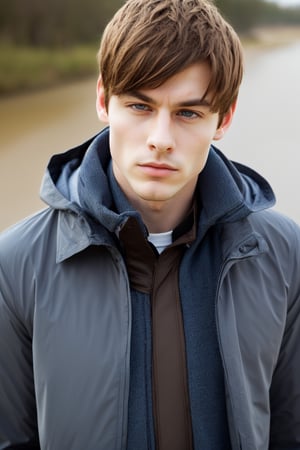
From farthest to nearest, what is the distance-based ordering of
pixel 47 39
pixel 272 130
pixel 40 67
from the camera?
Answer: pixel 47 39 → pixel 40 67 → pixel 272 130

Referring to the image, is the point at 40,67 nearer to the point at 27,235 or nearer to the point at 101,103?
the point at 101,103

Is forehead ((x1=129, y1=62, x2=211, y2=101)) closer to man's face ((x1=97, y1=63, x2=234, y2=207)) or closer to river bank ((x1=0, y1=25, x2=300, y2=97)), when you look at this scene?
man's face ((x1=97, y1=63, x2=234, y2=207))

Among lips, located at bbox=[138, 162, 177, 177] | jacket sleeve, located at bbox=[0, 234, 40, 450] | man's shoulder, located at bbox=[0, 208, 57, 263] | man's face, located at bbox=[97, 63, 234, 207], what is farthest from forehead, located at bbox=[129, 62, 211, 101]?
jacket sleeve, located at bbox=[0, 234, 40, 450]

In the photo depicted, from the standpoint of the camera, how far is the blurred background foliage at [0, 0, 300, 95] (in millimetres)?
13133

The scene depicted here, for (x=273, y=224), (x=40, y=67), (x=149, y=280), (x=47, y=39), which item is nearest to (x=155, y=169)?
(x=149, y=280)

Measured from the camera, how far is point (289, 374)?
2.06m

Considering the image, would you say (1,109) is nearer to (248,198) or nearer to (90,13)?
(90,13)

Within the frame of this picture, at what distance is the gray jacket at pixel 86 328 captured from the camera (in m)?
1.79

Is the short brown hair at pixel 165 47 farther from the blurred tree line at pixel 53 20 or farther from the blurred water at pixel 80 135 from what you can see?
the blurred tree line at pixel 53 20

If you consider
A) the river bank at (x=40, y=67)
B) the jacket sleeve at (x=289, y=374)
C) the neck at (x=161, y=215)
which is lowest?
the jacket sleeve at (x=289, y=374)

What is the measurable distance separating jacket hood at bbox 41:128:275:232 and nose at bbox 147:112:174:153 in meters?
0.18

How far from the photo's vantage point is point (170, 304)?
189 cm

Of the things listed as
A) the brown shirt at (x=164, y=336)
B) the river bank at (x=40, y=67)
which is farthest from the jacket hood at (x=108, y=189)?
the river bank at (x=40, y=67)

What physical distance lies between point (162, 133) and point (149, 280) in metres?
0.39
